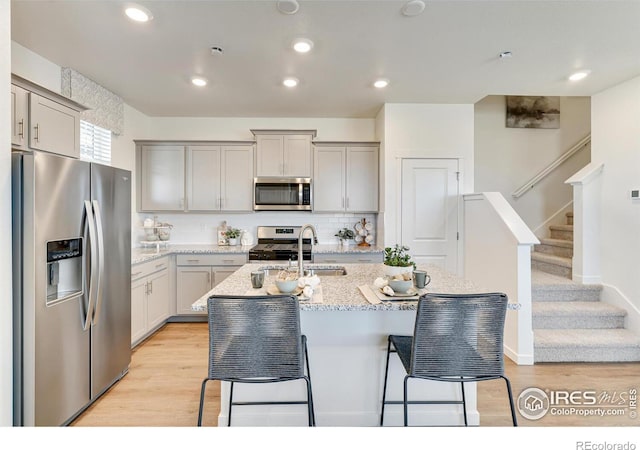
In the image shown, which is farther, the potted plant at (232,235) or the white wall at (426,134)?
the potted plant at (232,235)

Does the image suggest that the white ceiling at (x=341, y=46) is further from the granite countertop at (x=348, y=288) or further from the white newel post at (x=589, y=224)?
the granite countertop at (x=348, y=288)

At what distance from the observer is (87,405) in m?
2.21

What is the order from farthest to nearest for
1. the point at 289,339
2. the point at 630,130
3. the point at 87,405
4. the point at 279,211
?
the point at 279,211 → the point at 630,130 → the point at 87,405 → the point at 289,339

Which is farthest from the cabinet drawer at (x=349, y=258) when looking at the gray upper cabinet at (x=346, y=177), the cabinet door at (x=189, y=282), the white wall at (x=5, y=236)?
the white wall at (x=5, y=236)

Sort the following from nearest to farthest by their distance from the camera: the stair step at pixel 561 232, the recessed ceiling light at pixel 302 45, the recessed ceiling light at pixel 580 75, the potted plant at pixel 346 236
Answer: the recessed ceiling light at pixel 302 45
the recessed ceiling light at pixel 580 75
the stair step at pixel 561 232
the potted plant at pixel 346 236

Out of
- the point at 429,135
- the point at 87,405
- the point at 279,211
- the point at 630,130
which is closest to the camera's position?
the point at 87,405

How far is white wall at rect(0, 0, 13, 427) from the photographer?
169 centimetres

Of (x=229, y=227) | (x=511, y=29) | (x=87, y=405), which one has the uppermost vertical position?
(x=511, y=29)

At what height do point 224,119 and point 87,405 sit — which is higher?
point 224,119

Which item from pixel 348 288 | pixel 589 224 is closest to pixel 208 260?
pixel 348 288

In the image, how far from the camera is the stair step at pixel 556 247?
158 inches
